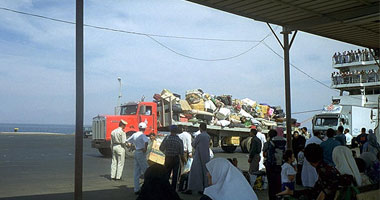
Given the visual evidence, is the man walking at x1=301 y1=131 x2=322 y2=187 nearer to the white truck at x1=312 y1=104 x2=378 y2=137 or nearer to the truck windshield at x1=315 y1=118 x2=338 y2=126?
the white truck at x1=312 y1=104 x2=378 y2=137

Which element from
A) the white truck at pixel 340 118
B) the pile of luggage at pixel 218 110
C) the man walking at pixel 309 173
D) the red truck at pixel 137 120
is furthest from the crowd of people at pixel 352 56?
the man walking at pixel 309 173

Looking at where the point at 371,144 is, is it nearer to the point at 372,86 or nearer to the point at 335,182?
the point at 335,182

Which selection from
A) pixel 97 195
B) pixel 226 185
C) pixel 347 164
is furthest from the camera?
pixel 97 195

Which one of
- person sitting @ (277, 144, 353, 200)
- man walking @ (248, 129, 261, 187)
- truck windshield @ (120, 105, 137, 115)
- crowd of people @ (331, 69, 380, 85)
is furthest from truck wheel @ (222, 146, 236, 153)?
crowd of people @ (331, 69, 380, 85)

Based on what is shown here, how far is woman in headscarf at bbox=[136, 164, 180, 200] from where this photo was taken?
4.05 metres

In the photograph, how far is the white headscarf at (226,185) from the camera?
370 cm

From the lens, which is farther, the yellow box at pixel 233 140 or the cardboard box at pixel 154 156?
the yellow box at pixel 233 140

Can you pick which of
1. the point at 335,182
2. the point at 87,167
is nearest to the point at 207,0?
the point at 335,182

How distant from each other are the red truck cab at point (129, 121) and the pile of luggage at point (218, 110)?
1.09 meters

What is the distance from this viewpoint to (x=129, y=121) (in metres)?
18.4

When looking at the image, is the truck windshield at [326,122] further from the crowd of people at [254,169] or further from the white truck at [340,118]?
the crowd of people at [254,169]

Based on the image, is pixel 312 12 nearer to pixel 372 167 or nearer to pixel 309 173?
pixel 309 173

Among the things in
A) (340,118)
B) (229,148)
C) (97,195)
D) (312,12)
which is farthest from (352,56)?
(97,195)

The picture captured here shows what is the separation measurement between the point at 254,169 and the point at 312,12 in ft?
14.6
